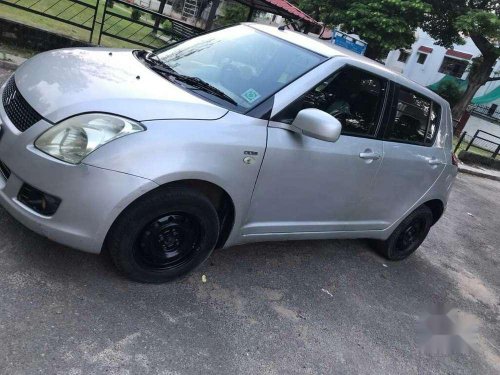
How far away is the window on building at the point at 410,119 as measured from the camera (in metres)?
3.97

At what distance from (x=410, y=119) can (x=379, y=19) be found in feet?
57.8

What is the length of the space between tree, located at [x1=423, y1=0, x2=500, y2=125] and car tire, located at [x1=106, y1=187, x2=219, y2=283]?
17214 millimetres

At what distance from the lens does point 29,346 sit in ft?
7.82

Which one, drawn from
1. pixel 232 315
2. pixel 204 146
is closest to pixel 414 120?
pixel 204 146

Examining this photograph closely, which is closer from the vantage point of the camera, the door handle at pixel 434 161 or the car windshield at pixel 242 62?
the car windshield at pixel 242 62

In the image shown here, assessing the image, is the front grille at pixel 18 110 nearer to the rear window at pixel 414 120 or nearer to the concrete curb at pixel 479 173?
the rear window at pixel 414 120

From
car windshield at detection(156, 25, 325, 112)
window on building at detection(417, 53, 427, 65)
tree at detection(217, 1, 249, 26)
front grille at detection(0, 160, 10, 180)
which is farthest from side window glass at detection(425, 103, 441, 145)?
window on building at detection(417, 53, 427, 65)

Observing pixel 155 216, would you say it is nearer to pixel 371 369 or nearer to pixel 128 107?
pixel 128 107

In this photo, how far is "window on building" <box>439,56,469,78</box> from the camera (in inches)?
1313

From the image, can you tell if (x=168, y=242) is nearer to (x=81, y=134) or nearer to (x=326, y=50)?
(x=81, y=134)

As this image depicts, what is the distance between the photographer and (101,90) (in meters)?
2.84

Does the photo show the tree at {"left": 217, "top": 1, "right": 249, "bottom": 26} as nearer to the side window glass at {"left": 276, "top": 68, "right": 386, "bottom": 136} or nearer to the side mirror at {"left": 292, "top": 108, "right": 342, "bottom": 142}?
the side window glass at {"left": 276, "top": 68, "right": 386, "bottom": 136}

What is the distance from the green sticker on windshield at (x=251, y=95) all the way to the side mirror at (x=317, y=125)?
329 mm

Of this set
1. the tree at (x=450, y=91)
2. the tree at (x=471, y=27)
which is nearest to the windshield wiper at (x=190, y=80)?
the tree at (x=471, y=27)
